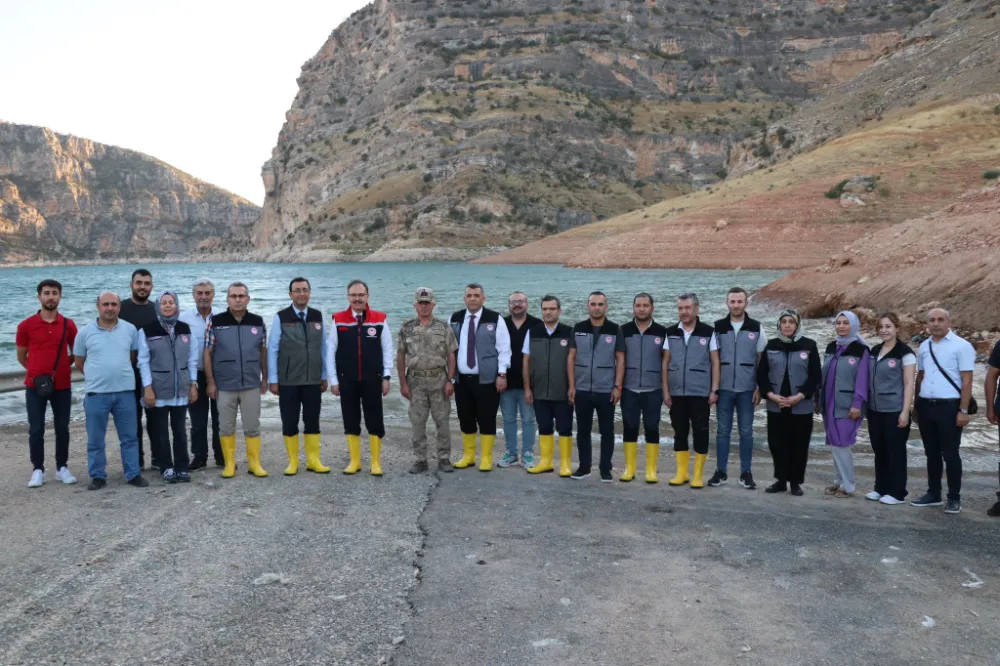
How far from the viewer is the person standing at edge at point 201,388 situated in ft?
28.2

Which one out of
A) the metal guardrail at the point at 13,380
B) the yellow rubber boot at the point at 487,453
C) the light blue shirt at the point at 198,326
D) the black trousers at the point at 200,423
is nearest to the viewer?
the light blue shirt at the point at 198,326

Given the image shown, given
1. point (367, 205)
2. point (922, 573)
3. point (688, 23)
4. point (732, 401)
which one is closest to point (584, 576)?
point (922, 573)

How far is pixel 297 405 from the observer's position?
8.64 metres

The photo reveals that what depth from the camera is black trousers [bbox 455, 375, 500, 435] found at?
902cm

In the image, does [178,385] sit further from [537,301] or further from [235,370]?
[537,301]

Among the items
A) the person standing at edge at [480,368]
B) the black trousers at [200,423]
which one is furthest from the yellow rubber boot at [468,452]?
the black trousers at [200,423]

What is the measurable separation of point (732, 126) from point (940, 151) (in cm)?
10148

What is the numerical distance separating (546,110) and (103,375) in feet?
512

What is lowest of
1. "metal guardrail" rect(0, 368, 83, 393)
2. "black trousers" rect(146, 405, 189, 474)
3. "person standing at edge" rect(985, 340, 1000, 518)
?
"metal guardrail" rect(0, 368, 83, 393)

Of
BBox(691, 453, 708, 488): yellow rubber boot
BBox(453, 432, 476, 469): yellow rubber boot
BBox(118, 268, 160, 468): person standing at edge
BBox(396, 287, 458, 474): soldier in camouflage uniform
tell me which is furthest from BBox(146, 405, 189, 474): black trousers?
BBox(691, 453, 708, 488): yellow rubber boot

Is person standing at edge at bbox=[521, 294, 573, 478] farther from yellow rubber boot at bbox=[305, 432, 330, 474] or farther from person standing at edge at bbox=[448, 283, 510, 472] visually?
yellow rubber boot at bbox=[305, 432, 330, 474]

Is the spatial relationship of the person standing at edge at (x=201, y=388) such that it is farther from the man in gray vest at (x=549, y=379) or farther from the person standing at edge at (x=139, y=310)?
the man in gray vest at (x=549, y=379)

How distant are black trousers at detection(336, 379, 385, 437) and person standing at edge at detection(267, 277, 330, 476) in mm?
337

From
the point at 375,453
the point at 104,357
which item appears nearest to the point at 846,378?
the point at 375,453
